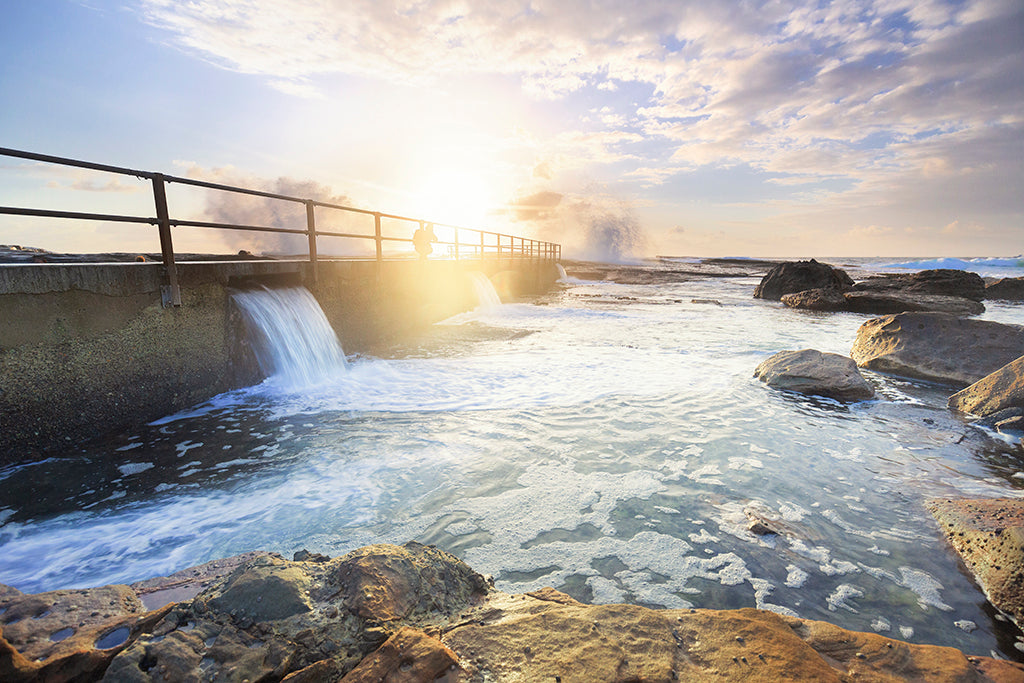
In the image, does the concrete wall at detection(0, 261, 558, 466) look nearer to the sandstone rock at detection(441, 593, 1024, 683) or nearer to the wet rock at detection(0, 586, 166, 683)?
the wet rock at detection(0, 586, 166, 683)

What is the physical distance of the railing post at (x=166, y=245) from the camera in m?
4.59

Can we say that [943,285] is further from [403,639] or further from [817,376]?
[403,639]

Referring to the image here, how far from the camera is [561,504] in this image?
313 cm

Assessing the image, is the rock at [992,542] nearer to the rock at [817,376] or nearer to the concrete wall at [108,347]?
the rock at [817,376]

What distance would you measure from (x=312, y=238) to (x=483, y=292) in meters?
8.50

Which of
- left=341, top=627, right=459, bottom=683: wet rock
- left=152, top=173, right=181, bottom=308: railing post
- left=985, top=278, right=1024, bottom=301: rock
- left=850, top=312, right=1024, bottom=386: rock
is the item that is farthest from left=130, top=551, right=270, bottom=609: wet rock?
left=985, top=278, right=1024, bottom=301: rock

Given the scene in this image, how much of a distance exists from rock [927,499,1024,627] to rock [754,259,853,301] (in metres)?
19.1

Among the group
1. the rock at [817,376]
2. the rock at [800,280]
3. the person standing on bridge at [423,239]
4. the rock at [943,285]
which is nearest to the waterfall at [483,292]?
the person standing on bridge at [423,239]

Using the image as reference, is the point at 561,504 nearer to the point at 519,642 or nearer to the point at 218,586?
the point at 519,642

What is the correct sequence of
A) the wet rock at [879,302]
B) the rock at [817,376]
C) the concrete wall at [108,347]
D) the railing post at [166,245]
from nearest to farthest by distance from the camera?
the concrete wall at [108,347], the railing post at [166,245], the rock at [817,376], the wet rock at [879,302]

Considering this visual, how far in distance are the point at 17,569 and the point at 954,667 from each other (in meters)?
4.20

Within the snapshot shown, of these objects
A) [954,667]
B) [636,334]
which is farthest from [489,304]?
[954,667]

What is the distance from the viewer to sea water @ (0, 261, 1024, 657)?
7.82 feet

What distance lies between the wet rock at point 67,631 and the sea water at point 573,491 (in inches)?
29.9
